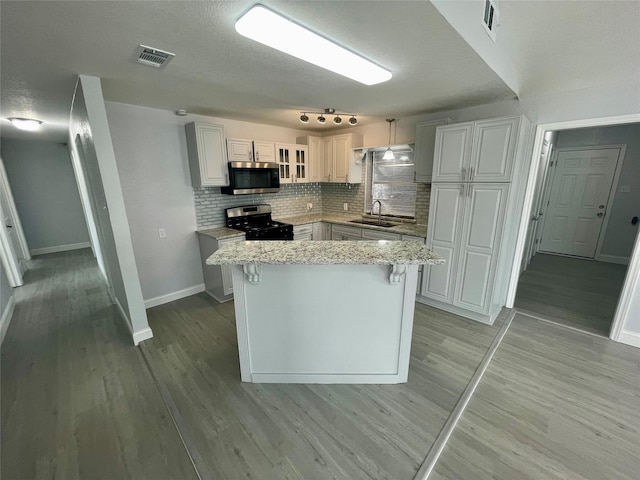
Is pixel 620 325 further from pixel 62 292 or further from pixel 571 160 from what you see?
pixel 62 292

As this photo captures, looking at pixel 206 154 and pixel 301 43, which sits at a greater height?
pixel 301 43

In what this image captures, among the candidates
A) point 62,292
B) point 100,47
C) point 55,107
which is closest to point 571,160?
point 100,47

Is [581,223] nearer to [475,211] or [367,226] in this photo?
[475,211]

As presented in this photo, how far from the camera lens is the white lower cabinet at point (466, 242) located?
9.20 ft

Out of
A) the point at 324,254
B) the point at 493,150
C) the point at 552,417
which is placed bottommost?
the point at 552,417

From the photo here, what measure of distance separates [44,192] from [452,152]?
8.54 m

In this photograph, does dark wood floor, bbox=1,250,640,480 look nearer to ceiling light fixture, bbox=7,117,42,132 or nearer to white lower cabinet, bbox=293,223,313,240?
white lower cabinet, bbox=293,223,313,240

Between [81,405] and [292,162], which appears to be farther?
[292,162]

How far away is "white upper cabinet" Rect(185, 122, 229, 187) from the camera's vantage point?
3.30 metres

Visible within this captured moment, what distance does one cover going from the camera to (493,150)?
269 centimetres

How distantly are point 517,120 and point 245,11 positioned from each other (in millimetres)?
2642

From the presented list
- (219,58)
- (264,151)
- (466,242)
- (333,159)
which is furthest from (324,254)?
(333,159)

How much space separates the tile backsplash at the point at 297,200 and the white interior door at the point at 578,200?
3868 mm

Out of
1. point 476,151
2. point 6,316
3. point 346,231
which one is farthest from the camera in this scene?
point 346,231
